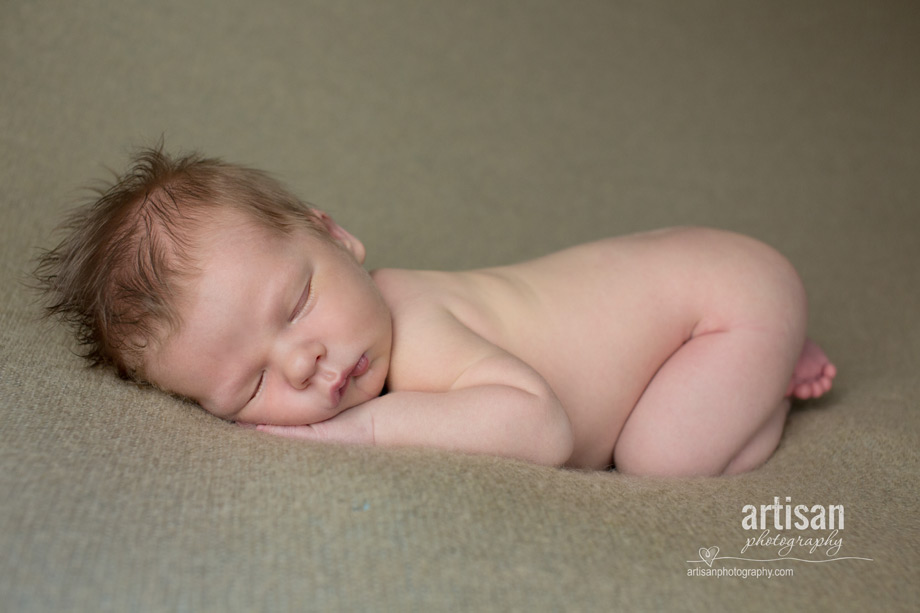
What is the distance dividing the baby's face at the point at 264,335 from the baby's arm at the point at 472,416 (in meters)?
0.04

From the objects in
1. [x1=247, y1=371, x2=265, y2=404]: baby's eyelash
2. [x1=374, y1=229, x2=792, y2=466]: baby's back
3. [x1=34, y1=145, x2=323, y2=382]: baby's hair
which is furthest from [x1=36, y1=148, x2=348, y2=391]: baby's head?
[x1=374, y1=229, x2=792, y2=466]: baby's back

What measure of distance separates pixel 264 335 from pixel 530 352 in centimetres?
39

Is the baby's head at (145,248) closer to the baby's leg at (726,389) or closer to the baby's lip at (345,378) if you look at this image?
the baby's lip at (345,378)

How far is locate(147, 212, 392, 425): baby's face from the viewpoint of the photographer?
3.20 feet

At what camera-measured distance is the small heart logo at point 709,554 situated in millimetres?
731

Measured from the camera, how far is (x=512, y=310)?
1.20 m

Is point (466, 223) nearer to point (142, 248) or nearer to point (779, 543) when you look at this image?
point (142, 248)

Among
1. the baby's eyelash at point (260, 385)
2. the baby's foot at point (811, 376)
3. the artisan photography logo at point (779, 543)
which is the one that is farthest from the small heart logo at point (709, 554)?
the baby's foot at point (811, 376)

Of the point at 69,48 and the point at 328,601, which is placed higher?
the point at 69,48

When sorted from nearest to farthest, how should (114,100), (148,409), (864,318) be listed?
(148,409) < (864,318) < (114,100)

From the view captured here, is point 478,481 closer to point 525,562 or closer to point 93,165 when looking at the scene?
point 525,562

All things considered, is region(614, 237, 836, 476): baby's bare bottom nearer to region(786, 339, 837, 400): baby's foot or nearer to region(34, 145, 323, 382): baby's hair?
region(786, 339, 837, 400): baby's foot

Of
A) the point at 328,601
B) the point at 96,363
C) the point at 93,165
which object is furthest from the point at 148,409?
the point at 93,165

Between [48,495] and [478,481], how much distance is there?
0.38 metres
